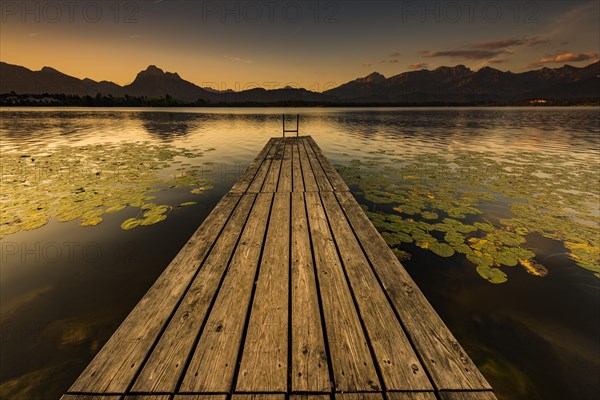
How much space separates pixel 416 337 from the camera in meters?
2.33

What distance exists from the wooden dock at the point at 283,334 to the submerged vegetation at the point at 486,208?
9.65 ft

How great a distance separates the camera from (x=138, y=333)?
235 cm

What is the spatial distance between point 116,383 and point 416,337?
8.14 feet

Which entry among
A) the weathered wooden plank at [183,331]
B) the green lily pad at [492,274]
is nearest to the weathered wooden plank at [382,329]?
the weathered wooden plank at [183,331]

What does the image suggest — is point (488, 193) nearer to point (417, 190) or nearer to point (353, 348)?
point (417, 190)

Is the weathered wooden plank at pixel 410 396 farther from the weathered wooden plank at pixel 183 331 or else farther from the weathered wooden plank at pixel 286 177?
the weathered wooden plank at pixel 286 177

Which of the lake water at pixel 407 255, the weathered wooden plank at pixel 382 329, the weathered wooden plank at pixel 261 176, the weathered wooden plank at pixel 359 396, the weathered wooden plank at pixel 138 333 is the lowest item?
the lake water at pixel 407 255

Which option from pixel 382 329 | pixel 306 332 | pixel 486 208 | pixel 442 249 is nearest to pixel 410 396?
pixel 382 329

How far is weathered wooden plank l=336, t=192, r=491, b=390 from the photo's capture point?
1.98m

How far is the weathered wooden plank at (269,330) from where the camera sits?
1.93 metres

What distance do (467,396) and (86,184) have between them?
12.0 m

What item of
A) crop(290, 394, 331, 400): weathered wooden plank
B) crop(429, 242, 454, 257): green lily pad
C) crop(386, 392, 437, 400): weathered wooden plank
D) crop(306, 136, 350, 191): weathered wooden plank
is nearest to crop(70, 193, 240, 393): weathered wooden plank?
crop(290, 394, 331, 400): weathered wooden plank

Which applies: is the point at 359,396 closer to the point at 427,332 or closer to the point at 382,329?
the point at 382,329

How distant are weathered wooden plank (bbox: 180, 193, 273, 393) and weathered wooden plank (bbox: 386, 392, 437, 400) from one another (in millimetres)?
1182
